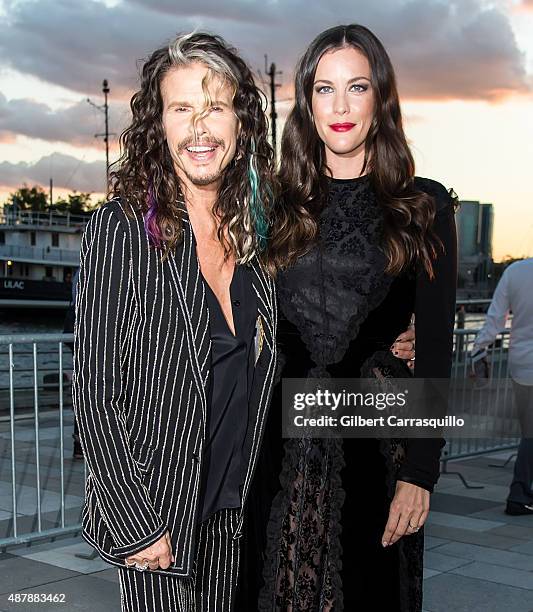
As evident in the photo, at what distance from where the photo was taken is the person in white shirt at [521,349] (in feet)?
22.1

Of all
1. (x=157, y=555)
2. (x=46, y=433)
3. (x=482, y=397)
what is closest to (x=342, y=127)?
A: (x=157, y=555)

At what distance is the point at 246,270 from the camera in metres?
2.46

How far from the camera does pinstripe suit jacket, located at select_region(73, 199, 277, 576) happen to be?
2.12m

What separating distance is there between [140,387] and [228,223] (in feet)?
1.71

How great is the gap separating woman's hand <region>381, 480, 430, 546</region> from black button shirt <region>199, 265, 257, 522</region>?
0.41 m

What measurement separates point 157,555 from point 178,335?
0.50m

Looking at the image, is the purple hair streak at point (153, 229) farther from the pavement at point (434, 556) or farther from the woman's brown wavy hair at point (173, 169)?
the pavement at point (434, 556)

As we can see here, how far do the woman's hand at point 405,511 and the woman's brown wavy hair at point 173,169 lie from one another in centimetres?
73

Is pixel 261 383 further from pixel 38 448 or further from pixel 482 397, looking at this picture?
pixel 482 397

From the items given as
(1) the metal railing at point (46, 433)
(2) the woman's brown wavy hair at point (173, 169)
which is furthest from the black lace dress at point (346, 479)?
(1) the metal railing at point (46, 433)

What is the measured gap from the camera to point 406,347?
2557 millimetres

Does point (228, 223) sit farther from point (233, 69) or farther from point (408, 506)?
point (408, 506)

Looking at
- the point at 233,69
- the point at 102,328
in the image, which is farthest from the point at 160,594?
the point at 233,69

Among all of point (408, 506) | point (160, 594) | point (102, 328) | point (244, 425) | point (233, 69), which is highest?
point (233, 69)
